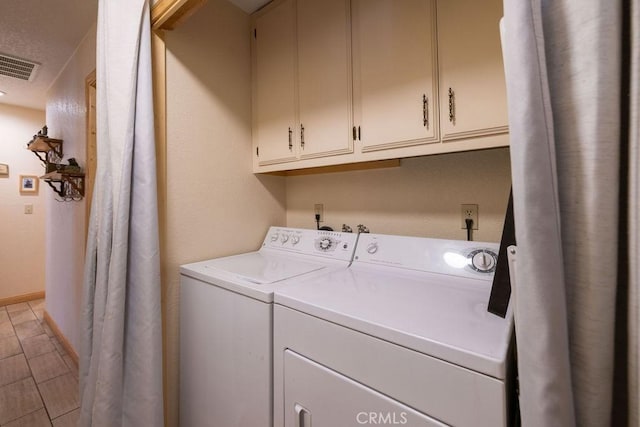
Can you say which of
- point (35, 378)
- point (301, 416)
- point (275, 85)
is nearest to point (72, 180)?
point (35, 378)

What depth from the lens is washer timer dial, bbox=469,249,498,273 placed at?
1.02 meters

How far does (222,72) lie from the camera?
1597 mm

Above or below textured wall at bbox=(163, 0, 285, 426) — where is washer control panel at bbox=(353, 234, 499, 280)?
below

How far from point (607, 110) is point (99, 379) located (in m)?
1.74

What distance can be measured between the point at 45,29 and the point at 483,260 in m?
3.03

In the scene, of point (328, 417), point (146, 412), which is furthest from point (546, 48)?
point (146, 412)

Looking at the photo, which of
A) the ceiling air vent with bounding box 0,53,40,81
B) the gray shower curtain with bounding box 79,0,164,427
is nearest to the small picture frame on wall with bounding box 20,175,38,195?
the ceiling air vent with bounding box 0,53,40,81

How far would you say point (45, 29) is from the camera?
1.89m

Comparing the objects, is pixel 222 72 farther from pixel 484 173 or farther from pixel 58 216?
pixel 58 216

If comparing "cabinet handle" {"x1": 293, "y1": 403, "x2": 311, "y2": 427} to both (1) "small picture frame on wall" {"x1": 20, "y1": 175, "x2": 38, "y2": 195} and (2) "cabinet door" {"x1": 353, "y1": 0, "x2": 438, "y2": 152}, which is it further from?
(1) "small picture frame on wall" {"x1": 20, "y1": 175, "x2": 38, "y2": 195}

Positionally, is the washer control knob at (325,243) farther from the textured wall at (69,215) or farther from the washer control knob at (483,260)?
the textured wall at (69,215)

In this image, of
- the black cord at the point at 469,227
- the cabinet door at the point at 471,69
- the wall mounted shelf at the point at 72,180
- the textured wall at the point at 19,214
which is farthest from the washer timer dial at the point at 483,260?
the textured wall at the point at 19,214
